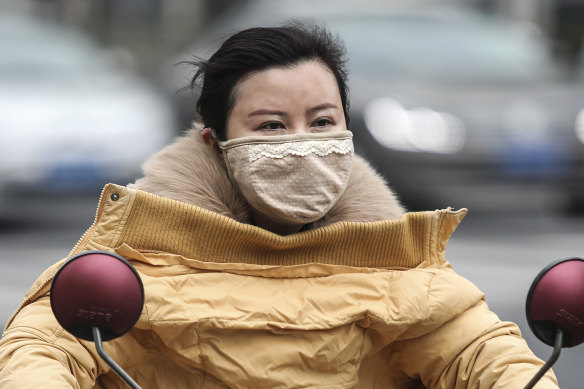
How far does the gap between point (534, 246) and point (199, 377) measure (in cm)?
497

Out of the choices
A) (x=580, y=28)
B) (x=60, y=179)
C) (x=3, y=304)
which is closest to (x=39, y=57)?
(x=60, y=179)

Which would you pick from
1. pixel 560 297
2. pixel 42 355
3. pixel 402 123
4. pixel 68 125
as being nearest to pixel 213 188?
pixel 42 355

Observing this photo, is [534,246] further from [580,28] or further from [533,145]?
[580,28]

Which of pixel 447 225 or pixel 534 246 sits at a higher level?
pixel 447 225

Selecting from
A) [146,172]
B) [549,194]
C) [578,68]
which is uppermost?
[146,172]

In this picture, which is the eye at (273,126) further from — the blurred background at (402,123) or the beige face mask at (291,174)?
the blurred background at (402,123)

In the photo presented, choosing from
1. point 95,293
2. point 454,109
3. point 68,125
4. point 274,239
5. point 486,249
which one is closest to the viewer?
point 95,293

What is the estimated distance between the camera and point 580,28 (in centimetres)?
1766

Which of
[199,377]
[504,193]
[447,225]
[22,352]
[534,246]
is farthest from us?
[504,193]

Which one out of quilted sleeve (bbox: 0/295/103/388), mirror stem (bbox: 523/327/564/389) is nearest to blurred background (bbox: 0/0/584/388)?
quilted sleeve (bbox: 0/295/103/388)

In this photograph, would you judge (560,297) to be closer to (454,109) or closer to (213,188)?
(213,188)

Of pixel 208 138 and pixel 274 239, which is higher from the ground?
pixel 208 138

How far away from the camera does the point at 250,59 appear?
287cm

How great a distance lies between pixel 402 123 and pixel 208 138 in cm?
505
